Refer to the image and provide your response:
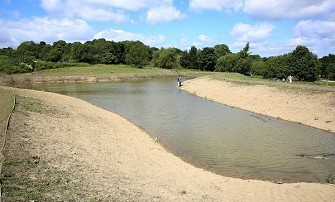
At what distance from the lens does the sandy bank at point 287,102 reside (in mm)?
28594

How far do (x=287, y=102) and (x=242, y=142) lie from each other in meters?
14.4

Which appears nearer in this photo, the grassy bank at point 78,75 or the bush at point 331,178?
the bush at point 331,178

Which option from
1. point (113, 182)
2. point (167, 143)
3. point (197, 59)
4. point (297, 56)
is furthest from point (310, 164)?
point (197, 59)

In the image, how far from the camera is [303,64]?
2370 inches

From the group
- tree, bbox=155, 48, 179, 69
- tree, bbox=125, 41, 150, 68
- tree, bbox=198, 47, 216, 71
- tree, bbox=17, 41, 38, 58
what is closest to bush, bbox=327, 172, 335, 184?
tree, bbox=125, 41, 150, 68

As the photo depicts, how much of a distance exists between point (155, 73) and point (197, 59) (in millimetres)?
33250

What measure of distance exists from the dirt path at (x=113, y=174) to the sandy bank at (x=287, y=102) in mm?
14507

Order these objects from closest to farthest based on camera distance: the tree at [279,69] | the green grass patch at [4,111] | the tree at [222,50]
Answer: the green grass patch at [4,111] → the tree at [279,69] → the tree at [222,50]

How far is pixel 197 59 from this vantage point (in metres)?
131

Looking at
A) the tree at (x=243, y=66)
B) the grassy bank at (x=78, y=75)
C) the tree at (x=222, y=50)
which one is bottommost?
the grassy bank at (x=78, y=75)

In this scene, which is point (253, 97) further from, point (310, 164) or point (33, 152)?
point (33, 152)

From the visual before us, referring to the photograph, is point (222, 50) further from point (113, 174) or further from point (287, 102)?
point (113, 174)

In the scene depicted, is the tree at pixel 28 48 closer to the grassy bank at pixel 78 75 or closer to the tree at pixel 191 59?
the grassy bank at pixel 78 75

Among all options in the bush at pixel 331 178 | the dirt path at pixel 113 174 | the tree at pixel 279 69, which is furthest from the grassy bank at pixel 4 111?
the tree at pixel 279 69
